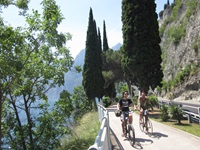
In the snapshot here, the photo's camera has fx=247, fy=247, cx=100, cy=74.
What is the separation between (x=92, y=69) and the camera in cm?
4138

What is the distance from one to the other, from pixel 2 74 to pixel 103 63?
35.7 meters

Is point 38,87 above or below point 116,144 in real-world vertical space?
above

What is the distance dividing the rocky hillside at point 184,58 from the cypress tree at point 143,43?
12.9 m

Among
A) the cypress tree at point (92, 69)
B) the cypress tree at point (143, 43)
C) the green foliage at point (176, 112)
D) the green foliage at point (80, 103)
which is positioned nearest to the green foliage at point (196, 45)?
the cypress tree at point (143, 43)

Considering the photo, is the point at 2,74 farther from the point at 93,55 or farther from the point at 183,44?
the point at 183,44

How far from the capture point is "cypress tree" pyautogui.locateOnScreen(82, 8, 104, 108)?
135 ft

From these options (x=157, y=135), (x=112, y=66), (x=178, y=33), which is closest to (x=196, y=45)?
(x=178, y=33)

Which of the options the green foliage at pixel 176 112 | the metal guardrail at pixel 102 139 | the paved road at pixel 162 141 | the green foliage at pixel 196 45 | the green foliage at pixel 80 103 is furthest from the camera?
the green foliage at pixel 80 103

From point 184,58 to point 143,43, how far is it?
2177 cm

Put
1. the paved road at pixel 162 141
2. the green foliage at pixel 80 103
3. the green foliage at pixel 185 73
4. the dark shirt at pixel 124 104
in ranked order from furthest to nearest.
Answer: the green foliage at pixel 80 103, the green foliage at pixel 185 73, the dark shirt at pixel 124 104, the paved road at pixel 162 141

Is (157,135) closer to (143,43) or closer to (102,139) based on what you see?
(102,139)

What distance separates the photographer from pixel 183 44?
1790 inches

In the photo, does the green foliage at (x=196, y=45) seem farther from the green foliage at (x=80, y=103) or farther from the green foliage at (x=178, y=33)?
the green foliage at (x=80, y=103)

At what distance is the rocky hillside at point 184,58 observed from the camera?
119 ft
